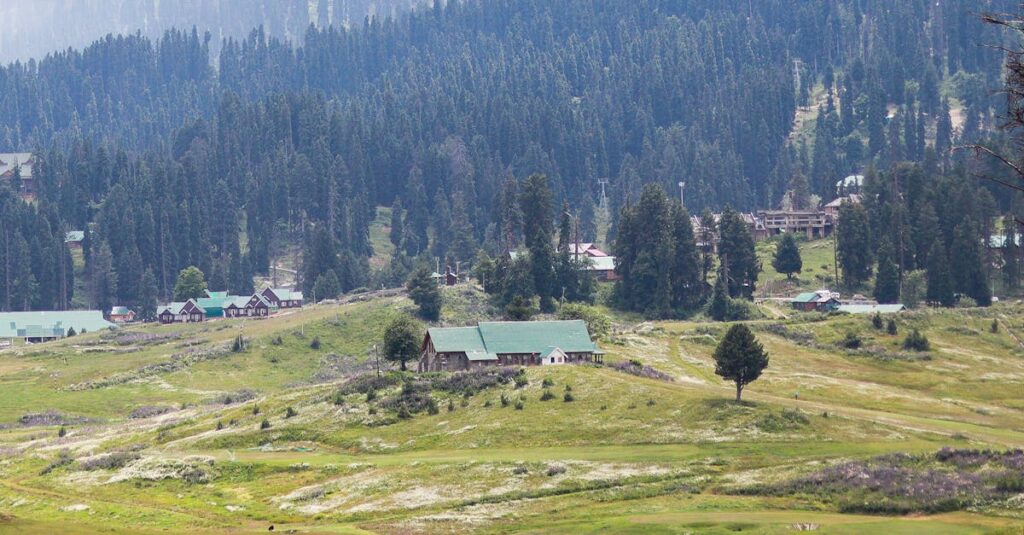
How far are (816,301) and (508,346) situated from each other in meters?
67.6

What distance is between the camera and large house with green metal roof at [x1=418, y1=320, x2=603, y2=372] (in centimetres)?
13725

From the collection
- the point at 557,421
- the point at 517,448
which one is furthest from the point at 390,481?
the point at 557,421

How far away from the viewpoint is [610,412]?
110 meters

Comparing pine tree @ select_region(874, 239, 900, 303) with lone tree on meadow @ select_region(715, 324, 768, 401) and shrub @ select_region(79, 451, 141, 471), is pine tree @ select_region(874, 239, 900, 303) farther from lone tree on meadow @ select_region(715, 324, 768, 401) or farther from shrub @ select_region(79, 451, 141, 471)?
shrub @ select_region(79, 451, 141, 471)

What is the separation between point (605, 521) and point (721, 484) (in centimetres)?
1163

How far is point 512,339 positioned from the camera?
140 meters

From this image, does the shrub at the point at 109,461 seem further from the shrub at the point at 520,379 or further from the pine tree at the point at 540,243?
the pine tree at the point at 540,243

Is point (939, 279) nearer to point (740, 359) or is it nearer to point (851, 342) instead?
point (851, 342)

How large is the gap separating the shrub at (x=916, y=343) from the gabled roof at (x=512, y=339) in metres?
38.4

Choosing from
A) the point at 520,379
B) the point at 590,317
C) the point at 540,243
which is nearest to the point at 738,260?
the point at 540,243

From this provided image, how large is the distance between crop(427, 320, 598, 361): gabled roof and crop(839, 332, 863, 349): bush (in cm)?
3407

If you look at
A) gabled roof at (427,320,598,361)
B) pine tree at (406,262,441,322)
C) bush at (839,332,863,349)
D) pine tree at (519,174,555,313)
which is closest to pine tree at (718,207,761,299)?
pine tree at (519,174,555,313)

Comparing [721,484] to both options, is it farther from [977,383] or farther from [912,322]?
[912,322]

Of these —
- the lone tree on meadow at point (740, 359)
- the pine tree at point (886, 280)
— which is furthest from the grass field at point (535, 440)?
the pine tree at point (886, 280)
